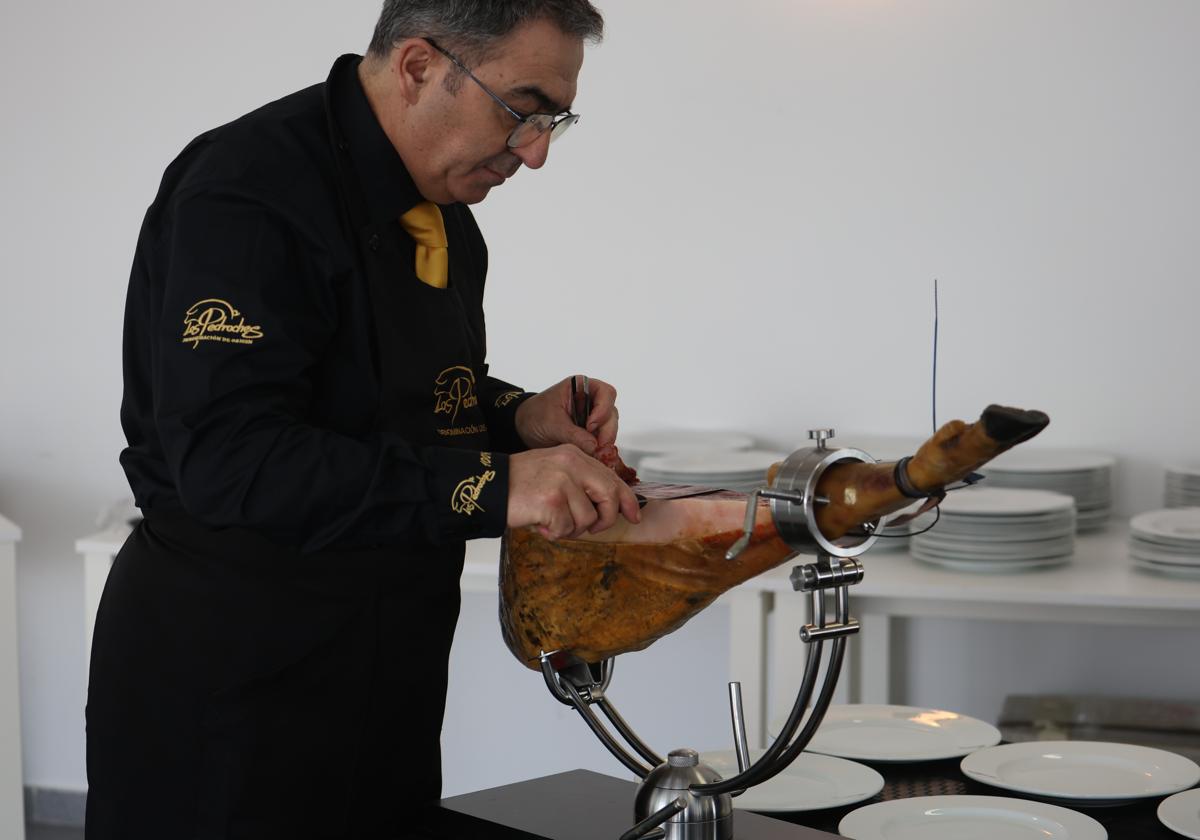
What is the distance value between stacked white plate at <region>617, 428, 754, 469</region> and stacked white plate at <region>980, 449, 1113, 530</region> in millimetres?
565

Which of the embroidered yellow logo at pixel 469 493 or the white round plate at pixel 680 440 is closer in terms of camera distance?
the embroidered yellow logo at pixel 469 493

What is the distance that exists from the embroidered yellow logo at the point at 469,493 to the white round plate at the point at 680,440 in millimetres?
1800

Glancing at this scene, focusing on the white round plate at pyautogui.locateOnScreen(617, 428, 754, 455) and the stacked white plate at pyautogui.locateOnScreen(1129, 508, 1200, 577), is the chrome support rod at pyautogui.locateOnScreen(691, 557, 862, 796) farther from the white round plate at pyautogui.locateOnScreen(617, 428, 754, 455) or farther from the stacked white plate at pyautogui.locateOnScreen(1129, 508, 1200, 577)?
the white round plate at pyautogui.locateOnScreen(617, 428, 754, 455)

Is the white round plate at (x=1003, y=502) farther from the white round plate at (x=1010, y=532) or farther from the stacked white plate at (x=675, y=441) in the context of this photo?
the stacked white plate at (x=675, y=441)

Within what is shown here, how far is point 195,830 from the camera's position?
1.43 metres

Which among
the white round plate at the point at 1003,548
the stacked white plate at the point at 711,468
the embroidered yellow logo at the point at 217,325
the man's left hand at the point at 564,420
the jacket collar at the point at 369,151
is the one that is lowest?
the white round plate at the point at 1003,548

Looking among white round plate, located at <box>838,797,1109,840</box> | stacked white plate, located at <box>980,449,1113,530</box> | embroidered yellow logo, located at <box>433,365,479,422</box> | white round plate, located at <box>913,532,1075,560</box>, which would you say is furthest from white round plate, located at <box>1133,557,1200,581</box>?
embroidered yellow logo, located at <box>433,365,479,422</box>

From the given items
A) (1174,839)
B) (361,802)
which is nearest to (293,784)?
(361,802)

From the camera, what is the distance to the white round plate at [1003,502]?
256 centimetres

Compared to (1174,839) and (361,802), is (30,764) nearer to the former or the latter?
(361,802)

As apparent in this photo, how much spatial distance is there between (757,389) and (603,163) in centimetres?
64

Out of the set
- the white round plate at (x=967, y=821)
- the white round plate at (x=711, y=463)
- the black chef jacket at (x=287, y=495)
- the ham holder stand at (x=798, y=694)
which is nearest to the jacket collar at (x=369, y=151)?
the black chef jacket at (x=287, y=495)

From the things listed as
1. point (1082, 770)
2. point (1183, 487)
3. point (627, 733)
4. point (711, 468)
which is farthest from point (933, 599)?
point (627, 733)

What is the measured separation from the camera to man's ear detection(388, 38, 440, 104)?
140cm
